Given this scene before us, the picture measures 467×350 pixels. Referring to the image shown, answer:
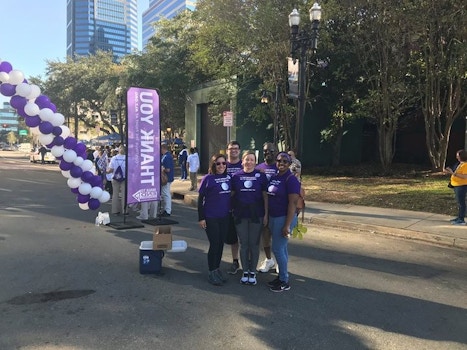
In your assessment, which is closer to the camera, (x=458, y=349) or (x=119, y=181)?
(x=458, y=349)

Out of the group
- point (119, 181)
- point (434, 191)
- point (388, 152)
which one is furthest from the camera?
point (388, 152)

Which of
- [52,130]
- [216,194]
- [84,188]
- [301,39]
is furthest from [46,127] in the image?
[301,39]

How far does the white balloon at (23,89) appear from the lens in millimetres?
7190

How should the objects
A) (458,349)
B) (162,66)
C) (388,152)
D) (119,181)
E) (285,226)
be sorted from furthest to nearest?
(162,66), (388,152), (119,181), (285,226), (458,349)

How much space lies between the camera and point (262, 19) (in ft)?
54.3

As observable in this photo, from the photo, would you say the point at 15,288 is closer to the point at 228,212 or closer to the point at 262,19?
the point at 228,212

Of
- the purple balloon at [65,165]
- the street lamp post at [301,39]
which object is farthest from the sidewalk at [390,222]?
the purple balloon at [65,165]

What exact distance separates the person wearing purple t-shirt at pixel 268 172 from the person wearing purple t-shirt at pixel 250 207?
25 cm

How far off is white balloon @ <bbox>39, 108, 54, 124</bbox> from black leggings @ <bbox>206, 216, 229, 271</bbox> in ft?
13.3

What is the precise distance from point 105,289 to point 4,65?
4.24 m

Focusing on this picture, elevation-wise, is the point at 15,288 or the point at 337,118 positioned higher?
the point at 337,118

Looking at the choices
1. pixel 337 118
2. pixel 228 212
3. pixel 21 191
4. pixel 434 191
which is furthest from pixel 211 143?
pixel 228 212

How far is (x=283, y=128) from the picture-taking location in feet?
69.8

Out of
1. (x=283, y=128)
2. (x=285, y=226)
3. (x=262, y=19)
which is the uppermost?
(x=262, y=19)
